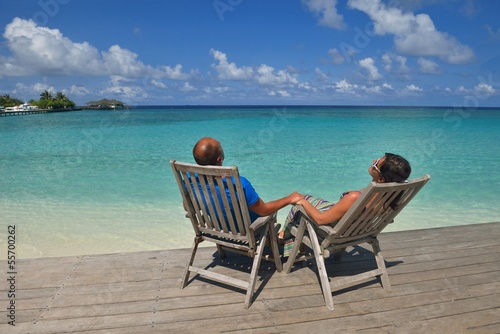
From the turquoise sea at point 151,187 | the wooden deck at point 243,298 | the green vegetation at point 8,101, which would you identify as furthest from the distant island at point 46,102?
the wooden deck at point 243,298

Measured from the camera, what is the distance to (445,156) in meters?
15.5

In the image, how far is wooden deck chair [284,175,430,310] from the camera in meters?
2.76

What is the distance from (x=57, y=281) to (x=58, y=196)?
587cm

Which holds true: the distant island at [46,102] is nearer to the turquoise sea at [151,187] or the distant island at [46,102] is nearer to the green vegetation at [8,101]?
the green vegetation at [8,101]

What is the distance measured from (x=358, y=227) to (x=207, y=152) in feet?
4.35

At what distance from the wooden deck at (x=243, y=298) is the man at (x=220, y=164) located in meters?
0.67

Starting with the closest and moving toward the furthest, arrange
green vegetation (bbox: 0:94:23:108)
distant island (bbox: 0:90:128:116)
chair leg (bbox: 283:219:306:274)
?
chair leg (bbox: 283:219:306:274) → distant island (bbox: 0:90:128:116) → green vegetation (bbox: 0:94:23:108)

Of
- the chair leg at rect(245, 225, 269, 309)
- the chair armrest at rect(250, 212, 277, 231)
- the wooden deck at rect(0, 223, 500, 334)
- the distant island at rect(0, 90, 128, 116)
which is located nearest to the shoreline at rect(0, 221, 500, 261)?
the wooden deck at rect(0, 223, 500, 334)

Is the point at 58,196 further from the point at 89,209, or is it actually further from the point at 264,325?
the point at 264,325

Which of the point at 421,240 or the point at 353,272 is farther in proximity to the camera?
the point at 421,240

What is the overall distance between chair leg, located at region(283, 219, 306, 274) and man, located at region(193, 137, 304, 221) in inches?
10.4

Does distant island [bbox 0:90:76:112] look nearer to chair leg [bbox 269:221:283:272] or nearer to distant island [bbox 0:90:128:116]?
distant island [bbox 0:90:128:116]

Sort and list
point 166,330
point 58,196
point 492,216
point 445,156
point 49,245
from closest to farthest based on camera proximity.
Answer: point 166,330 < point 49,245 < point 492,216 < point 58,196 < point 445,156

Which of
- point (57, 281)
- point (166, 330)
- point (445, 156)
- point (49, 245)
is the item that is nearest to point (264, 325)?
point (166, 330)
